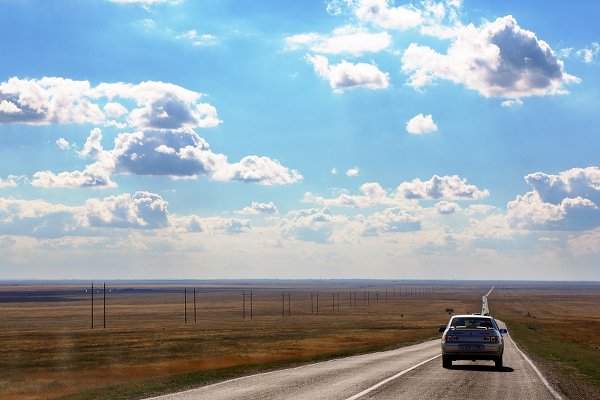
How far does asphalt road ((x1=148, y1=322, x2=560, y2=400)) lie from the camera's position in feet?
62.5

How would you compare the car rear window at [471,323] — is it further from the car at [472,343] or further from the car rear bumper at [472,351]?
the car rear bumper at [472,351]

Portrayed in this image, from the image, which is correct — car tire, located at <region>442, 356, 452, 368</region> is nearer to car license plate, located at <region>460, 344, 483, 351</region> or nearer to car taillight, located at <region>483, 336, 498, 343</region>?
car license plate, located at <region>460, 344, 483, 351</region>

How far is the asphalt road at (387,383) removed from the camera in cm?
1905

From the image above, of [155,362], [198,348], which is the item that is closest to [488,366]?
[155,362]

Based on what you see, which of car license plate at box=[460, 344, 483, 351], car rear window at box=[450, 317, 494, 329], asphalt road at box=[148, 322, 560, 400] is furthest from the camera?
car rear window at box=[450, 317, 494, 329]

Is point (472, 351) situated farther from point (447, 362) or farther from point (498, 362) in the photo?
point (498, 362)

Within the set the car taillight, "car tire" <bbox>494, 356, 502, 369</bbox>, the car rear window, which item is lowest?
"car tire" <bbox>494, 356, 502, 369</bbox>

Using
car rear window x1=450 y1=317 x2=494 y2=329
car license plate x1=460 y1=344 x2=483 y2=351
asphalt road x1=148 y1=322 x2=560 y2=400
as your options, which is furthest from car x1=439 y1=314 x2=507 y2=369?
asphalt road x1=148 y1=322 x2=560 y2=400

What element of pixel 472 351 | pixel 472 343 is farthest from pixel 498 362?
pixel 472 343

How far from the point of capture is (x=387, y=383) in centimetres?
2198

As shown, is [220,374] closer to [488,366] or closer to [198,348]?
[488,366]

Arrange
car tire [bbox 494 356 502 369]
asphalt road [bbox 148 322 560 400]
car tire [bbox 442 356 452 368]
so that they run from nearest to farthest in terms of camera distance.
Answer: asphalt road [bbox 148 322 560 400], car tire [bbox 494 356 502 369], car tire [bbox 442 356 452 368]

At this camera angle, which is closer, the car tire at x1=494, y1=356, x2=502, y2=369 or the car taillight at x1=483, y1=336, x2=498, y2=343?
the car taillight at x1=483, y1=336, x2=498, y2=343

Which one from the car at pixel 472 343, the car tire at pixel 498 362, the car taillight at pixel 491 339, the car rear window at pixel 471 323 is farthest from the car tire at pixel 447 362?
the car tire at pixel 498 362
